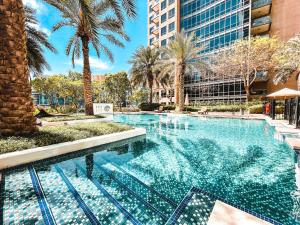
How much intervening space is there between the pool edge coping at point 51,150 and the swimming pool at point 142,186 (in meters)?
0.26

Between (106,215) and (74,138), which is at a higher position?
(74,138)

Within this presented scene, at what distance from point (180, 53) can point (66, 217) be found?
23423 mm

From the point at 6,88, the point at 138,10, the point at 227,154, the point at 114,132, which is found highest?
the point at 138,10

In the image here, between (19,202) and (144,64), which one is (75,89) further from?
(19,202)

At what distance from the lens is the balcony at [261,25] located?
27.8 metres

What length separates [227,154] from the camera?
604 centimetres

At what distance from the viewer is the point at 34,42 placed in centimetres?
1471

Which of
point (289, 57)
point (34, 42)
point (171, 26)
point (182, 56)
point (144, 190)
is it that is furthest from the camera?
point (171, 26)

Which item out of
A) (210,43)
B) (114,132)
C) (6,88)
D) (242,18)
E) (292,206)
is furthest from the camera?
(210,43)

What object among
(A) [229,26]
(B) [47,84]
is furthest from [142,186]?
(A) [229,26]

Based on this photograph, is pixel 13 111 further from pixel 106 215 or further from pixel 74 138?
pixel 106 215

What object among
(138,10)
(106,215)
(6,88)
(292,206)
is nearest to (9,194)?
(106,215)

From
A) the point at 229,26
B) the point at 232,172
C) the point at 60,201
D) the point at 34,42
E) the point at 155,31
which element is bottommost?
the point at 232,172

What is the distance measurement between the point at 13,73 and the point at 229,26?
3364cm
